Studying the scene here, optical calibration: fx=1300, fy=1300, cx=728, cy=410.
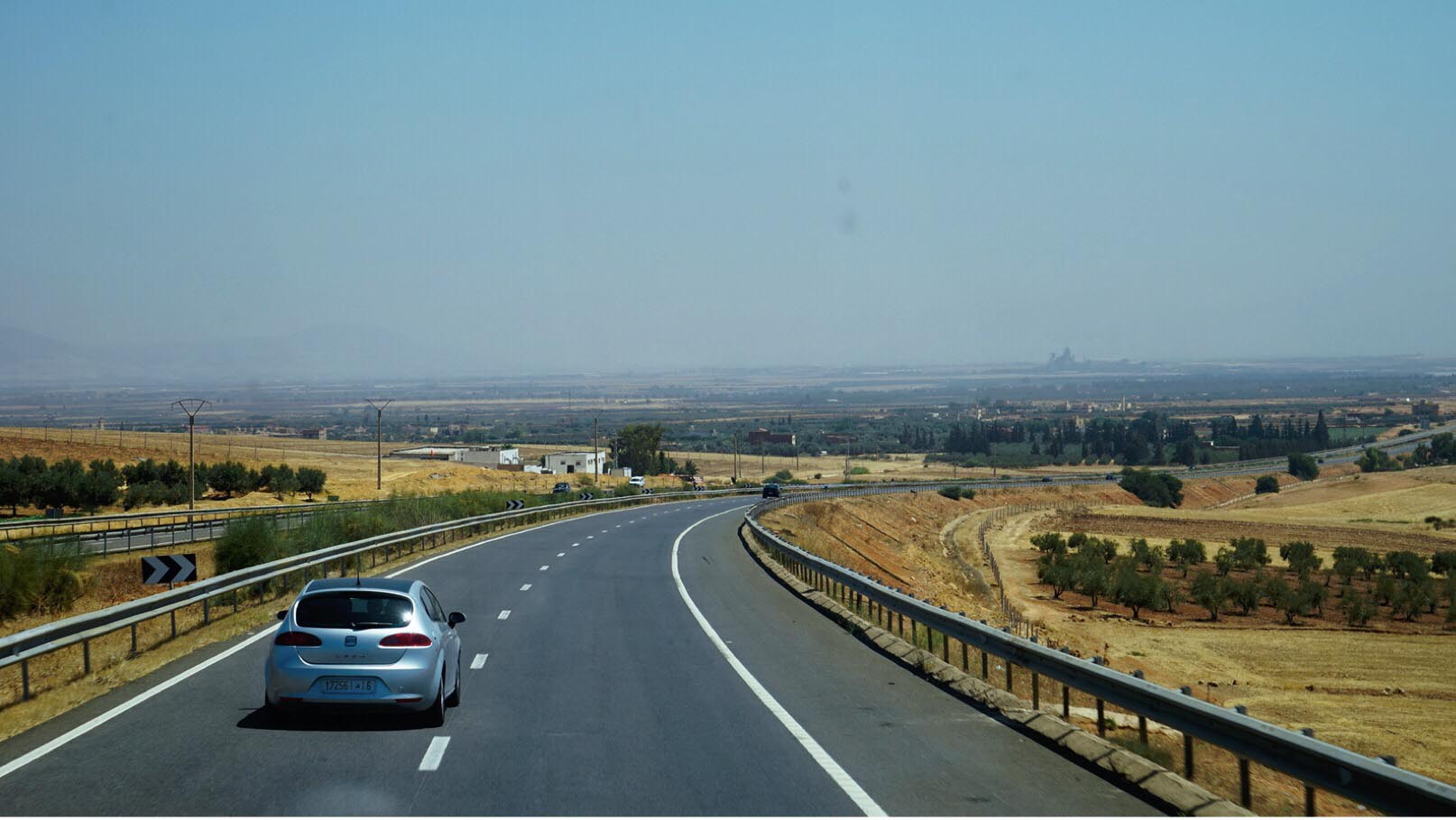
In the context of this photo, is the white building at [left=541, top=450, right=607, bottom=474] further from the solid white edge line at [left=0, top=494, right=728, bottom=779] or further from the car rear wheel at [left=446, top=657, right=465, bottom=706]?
the car rear wheel at [left=446, top=657, right=465, bottom=706]

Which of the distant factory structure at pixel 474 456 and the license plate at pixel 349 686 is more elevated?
the license plate at pixel 349 686

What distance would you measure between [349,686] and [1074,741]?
636 centimetres

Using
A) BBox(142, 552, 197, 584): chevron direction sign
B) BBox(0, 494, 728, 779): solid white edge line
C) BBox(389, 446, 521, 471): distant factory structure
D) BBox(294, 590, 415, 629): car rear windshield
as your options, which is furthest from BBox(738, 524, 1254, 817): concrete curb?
BBox(389, 446, 521, 471): distant factory structure

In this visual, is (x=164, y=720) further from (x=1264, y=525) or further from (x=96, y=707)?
(x=1264, y=525)

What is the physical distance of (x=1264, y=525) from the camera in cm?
8606

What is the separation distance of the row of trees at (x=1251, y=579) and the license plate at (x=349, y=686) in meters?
39.1

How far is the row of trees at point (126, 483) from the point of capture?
229 ft

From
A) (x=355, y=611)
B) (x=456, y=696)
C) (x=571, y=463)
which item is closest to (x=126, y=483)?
(x=571, y=463)

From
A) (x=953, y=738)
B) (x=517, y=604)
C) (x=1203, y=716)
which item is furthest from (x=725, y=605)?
(x=1203, y=716)

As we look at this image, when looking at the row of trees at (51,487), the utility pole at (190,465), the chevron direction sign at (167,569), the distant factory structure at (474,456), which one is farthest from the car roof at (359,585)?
the distant factory structure at (474,456)

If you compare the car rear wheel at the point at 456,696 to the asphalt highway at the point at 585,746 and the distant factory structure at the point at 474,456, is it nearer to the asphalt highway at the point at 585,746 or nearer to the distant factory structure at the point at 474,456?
the asphalt highway at the point at 585,746

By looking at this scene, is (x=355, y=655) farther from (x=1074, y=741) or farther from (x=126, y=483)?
(x=126, y=483)

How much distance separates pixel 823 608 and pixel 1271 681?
45.9ft

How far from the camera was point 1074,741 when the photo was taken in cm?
1116
